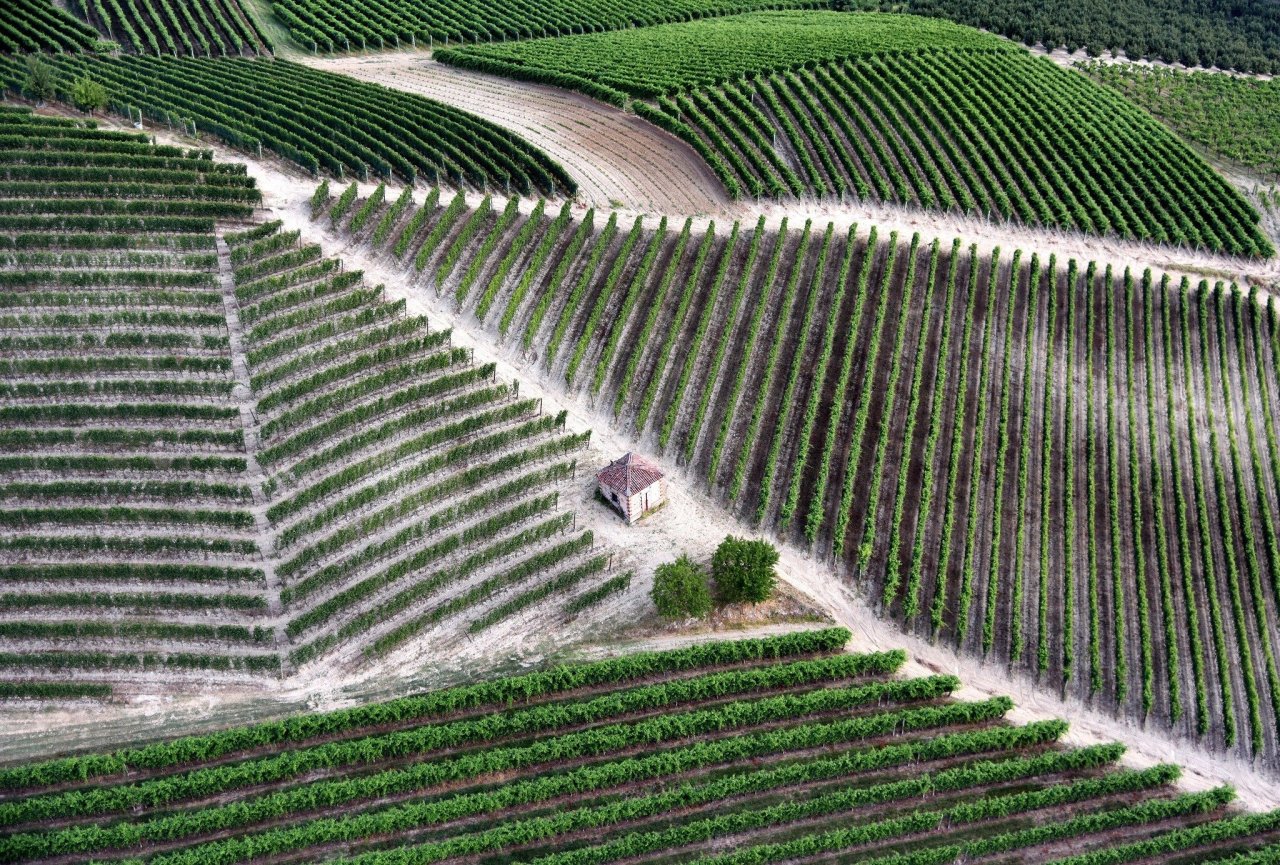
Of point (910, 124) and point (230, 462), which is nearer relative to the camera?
point (230, 462)

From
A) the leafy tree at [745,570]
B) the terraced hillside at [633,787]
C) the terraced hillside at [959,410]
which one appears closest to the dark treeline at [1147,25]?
the terraced hillside at [959,410]

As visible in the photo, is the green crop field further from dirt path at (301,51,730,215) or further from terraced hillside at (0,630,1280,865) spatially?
Result: dirt path at (301,51,730,215)

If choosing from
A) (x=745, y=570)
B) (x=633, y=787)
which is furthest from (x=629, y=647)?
(x=633, y=787)

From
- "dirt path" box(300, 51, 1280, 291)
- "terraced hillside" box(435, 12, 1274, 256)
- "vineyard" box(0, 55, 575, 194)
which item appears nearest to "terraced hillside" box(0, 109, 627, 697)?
"vineyard" box(0, 55, 575, 194)

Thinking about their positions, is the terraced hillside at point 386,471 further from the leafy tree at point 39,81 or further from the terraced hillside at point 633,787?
the leafy tree at point 39,81

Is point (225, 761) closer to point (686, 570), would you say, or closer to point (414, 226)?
point (686, 570)

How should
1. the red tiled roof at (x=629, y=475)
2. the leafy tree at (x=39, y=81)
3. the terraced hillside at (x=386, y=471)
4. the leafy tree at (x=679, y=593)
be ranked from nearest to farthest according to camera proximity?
the leafy tree at (x=679, y=593) → the terraced hillside at (x=386, y=471) → the red tiled roof at (x=629, y=475) → the leafy tree at (x=39, y=81)

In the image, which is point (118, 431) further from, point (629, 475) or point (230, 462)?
point (629, 475)

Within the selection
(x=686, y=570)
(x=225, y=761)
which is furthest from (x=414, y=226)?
(x=225, y=761)
